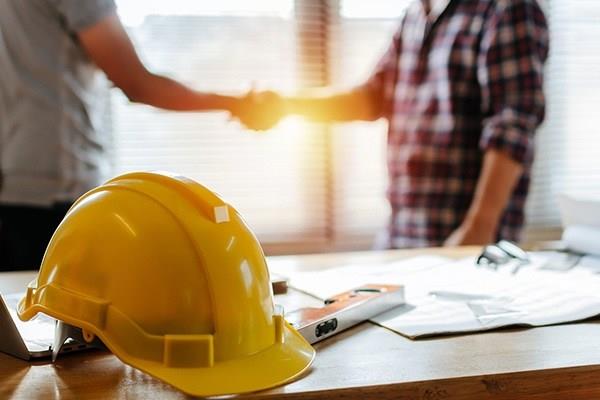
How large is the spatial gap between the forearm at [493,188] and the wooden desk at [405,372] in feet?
3.05

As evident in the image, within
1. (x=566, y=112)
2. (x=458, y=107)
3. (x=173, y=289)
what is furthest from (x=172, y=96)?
(x=566, y=112)

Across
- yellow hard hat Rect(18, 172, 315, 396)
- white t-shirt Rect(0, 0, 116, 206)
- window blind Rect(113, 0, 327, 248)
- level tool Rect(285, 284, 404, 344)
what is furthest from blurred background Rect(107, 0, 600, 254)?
yellow hard hat Rect(18, 172, 315, 396)

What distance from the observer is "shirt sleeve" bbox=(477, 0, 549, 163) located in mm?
1653

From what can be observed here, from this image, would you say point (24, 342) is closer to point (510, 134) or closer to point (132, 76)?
point (132, 76)

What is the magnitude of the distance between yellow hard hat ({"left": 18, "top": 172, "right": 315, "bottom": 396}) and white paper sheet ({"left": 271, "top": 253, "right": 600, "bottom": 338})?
197 mm

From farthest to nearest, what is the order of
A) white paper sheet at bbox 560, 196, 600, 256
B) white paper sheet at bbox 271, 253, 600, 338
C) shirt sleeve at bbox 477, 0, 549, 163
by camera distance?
shirt sleeve at bbox 477, 0, 549, 163 < white paper sheet at bbox 560, 196, 600, 256 < white paper sheet at bbox 271, 253, 600, 338

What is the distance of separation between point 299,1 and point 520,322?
158cm

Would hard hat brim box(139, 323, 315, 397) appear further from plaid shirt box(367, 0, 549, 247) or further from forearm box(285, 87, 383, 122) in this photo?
forearm box(285, 87, 383, 122)

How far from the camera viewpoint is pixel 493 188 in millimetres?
1691

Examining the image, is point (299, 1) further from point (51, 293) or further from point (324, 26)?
point (51, 293)

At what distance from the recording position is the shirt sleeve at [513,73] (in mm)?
1653

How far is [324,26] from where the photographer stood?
2.22 m

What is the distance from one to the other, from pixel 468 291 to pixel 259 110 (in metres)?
1.18

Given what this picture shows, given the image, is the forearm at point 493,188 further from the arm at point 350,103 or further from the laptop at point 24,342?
the laptop at point 24,342
